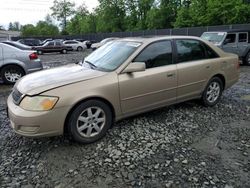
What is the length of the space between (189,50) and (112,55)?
1532mm

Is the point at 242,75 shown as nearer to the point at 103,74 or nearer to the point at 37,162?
the point at 103,74

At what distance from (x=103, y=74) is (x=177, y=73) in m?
1.44

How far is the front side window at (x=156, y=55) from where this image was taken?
4500mm

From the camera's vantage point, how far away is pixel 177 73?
4.80 meters

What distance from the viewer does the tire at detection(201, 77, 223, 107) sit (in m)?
5.44

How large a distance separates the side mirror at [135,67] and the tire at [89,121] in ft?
2.13

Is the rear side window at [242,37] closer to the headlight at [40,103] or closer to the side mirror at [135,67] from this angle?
the side mirror at [135,67]

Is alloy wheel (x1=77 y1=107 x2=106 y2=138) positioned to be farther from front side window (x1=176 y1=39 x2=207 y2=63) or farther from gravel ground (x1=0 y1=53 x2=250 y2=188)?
front side window (x1=176 y1=39 x2=207 y2=63)

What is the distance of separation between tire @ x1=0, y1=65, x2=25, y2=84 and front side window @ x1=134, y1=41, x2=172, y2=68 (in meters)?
5.26

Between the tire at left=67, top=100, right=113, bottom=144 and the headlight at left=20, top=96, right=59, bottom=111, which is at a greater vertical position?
the headlight at left=20, top=96, right=59, bottom=111

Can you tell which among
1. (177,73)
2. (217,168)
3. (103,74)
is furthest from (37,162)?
(177,73)

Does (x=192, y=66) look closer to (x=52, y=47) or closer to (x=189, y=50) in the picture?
(x=189, y=50)

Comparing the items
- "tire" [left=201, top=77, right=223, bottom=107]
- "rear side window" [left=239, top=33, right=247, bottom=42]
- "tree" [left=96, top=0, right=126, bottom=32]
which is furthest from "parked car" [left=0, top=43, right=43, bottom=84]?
"tree" [left=96, top=0, right=126, bottom=32]

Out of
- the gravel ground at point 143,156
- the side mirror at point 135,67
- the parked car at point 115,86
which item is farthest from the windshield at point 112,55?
the gravel ground at point 143,156
